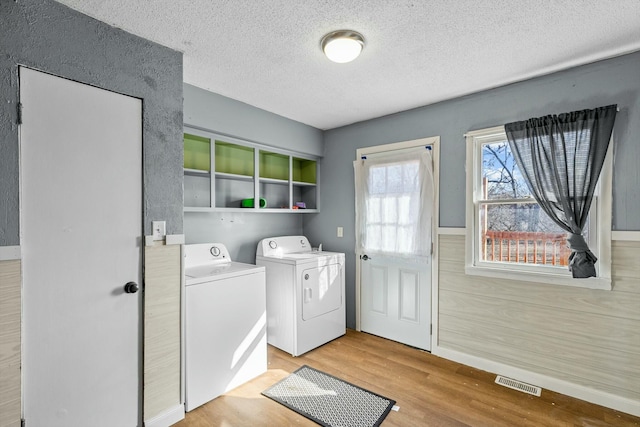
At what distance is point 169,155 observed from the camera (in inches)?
79.2

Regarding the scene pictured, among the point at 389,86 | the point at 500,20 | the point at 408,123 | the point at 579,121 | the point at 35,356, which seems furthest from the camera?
the point at 408,123

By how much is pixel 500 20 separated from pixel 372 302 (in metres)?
2.70

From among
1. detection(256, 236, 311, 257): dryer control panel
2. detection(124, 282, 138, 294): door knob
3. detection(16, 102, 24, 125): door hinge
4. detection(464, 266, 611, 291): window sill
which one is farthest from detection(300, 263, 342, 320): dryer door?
detection(16, 102, 24, 125): door hinge

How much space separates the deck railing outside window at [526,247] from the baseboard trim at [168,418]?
2.62 meters

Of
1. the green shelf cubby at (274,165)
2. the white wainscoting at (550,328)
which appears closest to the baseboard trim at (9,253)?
the green shelf cubby at (274,165)

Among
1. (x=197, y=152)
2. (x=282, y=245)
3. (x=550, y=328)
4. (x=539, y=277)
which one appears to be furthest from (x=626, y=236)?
(x=197, y=152)

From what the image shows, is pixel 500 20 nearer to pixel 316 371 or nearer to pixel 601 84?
pixel 601 84

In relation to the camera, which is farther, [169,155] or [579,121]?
[579,121]

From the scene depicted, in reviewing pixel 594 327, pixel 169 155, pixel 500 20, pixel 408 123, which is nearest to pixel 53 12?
pixel 169 155

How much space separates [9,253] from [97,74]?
102 centimetres

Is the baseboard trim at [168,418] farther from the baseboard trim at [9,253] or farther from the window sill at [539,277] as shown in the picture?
the window sill at [539,277]

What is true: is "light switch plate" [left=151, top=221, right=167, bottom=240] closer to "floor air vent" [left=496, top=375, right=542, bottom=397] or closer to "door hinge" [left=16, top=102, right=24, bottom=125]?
"door hinge" [left=16, top=102, right=24, bottom=125]

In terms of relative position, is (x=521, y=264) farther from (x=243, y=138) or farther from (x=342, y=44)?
(x=243, y=138)

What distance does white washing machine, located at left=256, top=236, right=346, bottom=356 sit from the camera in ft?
9.50
